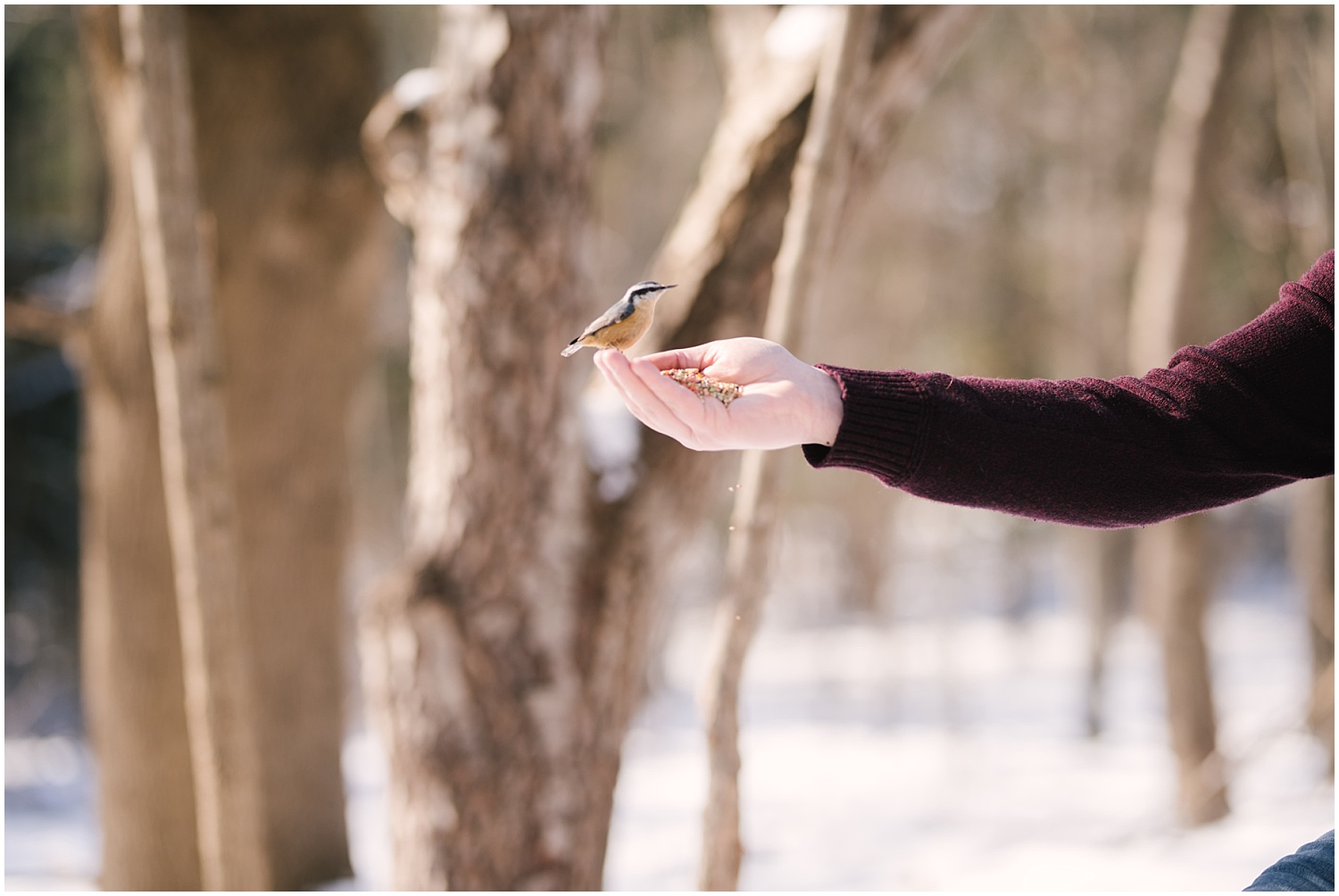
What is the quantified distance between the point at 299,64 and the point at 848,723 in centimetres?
917

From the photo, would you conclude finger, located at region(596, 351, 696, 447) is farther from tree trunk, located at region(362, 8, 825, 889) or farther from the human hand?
tree trunk, located at region(362, 8, 825, 889)

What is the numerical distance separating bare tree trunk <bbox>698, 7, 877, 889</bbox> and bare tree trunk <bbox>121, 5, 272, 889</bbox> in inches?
37.3

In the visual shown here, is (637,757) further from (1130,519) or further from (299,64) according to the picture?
(1130,519)

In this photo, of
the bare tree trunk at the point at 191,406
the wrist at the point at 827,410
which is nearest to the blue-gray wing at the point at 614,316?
the wrist at the point at 827,410

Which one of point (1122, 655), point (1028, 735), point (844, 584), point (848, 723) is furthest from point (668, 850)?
point (844, 584)

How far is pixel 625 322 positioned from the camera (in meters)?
1.33

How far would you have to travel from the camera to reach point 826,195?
1934 millimetres

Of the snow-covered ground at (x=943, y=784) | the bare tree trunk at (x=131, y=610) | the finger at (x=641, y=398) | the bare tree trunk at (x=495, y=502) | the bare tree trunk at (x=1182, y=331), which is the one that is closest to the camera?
the finger at (x=641, y=398)

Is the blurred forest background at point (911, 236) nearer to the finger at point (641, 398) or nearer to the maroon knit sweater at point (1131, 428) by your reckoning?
the finger at point (641, 398)

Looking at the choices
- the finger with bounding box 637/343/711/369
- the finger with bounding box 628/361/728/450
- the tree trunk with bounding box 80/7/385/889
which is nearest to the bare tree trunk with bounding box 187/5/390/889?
the tree trunk with bounding box 80/7/385/889

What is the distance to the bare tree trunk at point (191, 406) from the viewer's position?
197 centimetres

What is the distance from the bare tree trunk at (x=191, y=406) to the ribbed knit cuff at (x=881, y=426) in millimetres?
1262

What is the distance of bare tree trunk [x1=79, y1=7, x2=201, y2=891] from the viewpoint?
369 centimetres

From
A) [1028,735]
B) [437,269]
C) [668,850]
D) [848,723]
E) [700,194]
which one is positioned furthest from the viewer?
[848,723]
